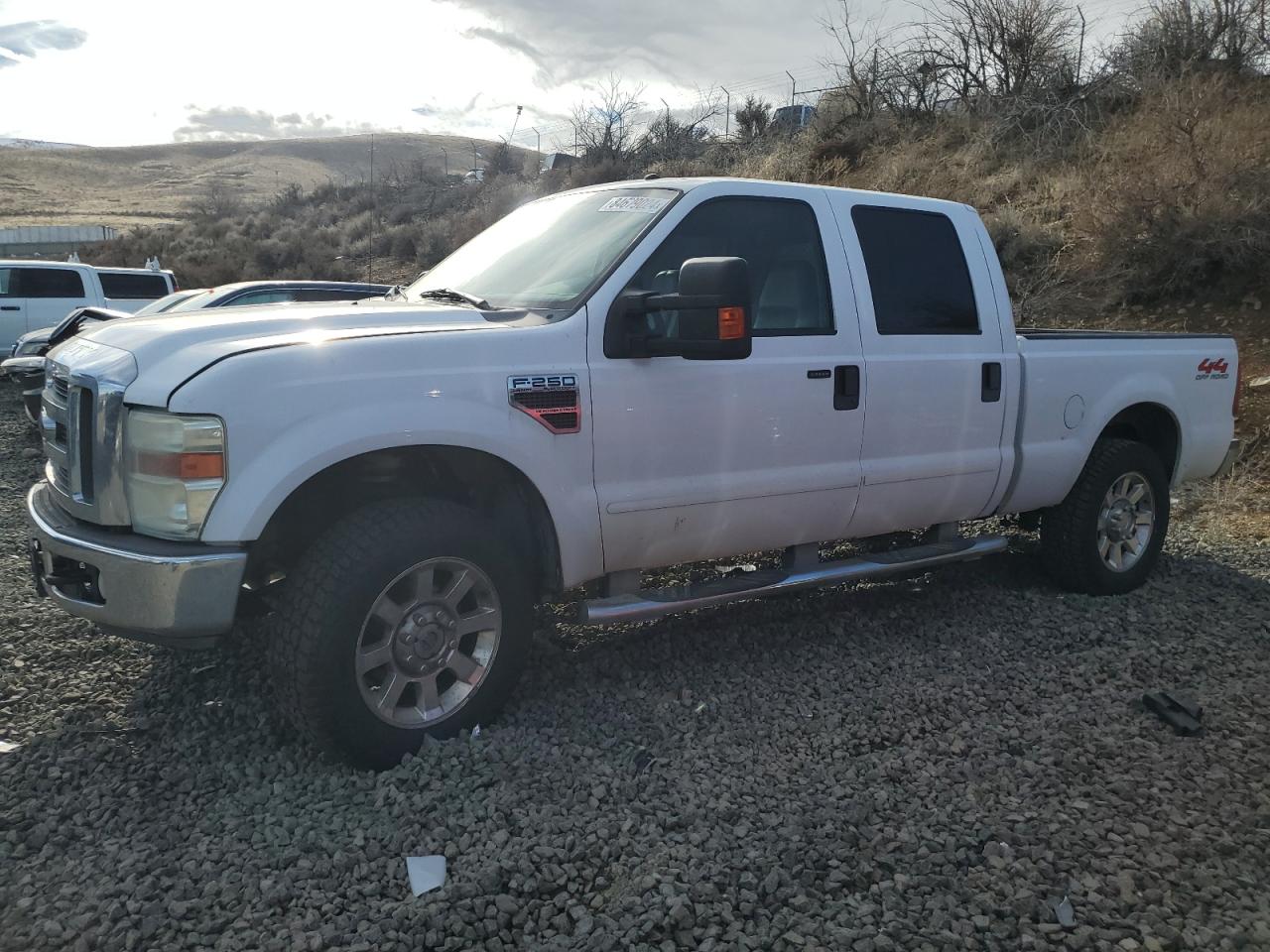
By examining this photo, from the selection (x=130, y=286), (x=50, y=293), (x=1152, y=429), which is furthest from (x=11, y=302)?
(x=1152, y=429)

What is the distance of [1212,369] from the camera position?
5750 millimetres

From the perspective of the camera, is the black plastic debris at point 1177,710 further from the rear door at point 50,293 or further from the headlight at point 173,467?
the rear door at point 50,293

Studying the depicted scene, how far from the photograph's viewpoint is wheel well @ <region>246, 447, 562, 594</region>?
11.0 ft

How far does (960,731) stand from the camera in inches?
148

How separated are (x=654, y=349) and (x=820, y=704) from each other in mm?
1556

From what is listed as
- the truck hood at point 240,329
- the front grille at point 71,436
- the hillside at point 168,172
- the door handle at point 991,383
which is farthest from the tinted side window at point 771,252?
the hillside at point 168,172

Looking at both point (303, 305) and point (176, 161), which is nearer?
point (303, 305)

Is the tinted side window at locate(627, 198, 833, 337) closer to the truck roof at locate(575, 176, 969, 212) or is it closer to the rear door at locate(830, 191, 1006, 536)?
the truck roof at locate(575, 176, 969, 212)

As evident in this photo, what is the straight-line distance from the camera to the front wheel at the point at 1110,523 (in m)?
5.28

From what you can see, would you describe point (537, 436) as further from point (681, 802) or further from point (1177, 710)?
point (1177, 710)

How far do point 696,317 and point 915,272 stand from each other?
1.70 m

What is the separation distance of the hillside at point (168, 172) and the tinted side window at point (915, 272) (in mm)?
54724

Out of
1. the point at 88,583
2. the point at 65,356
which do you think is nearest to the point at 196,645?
the point at 88,583

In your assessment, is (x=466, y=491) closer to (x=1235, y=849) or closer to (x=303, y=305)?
(x=303, y=305)
